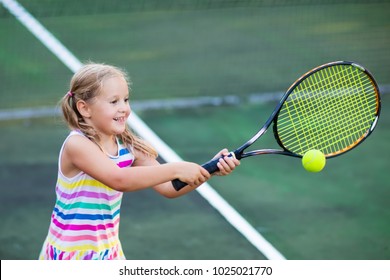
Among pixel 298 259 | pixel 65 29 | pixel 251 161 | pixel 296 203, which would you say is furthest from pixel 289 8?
pixel 298 259

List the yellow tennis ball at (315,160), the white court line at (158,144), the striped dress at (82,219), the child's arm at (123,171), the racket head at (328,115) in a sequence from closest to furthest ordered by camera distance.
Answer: the child's arm at (123,171) → the striped dress at (82,219) → the yellow tennis ball at (315,160) → the racket head at (328,115) → the white court line at (158,144)

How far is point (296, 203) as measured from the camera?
21.3 ft

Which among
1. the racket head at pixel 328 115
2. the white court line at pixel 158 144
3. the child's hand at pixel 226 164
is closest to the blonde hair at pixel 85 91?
the child's hand at pixel 226 164

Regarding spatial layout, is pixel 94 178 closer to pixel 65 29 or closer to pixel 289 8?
pixel 65 29

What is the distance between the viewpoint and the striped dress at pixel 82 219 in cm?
429

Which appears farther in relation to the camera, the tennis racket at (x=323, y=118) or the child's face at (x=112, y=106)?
the tennis racket at (x=323, y=118)

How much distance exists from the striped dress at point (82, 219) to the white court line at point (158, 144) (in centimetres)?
167

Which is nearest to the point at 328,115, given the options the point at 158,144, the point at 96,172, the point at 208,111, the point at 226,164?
the point at 226,164

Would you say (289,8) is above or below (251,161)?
above

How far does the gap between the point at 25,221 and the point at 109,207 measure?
2090 millimetres

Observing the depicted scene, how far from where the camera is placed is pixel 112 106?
4.25 meters

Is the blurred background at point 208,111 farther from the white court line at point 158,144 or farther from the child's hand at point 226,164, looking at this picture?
the child's hand at point 226,164

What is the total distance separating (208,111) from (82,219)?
4.24 meters
